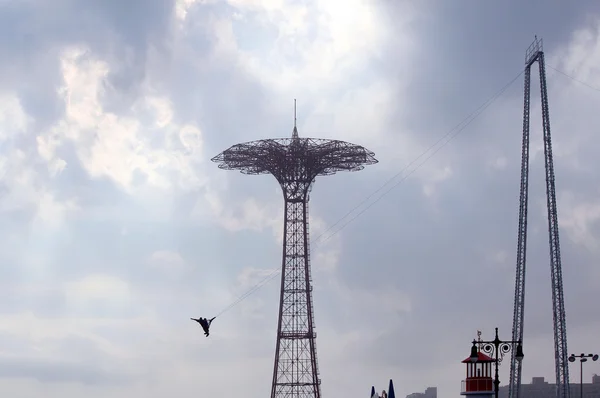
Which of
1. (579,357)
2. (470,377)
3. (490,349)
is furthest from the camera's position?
(579,357)

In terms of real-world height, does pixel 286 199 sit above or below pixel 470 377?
above

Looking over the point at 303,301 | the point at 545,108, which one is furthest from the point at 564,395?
the point at 303,301

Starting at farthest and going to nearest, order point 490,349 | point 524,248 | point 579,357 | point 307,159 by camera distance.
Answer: point 307,159 < point 524,248 < point 579,357 < point 490,349

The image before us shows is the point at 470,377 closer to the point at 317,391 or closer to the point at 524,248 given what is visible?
the point at 524,248

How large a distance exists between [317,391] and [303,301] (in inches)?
452

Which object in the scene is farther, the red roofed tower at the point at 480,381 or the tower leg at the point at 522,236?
the tower leg at the point at 522,236

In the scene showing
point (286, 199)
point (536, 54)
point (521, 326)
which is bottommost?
point (521, 326)

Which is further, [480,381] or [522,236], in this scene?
[522,236]

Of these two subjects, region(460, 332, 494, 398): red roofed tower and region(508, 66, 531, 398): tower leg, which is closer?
region(460, 332, 494, 398): red roofed tower

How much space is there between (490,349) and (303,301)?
7405 cm

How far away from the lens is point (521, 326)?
4520 inches

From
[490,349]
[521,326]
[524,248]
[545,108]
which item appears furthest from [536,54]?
[490,349]

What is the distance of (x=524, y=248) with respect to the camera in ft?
383

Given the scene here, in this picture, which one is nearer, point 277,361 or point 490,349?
point 490,349
